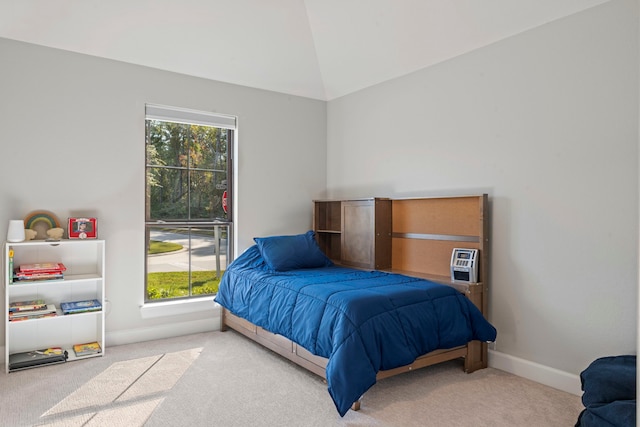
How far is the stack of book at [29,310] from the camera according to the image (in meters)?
3.27

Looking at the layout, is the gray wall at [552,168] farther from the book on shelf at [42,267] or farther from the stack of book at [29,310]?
the stack of book at [29,310]

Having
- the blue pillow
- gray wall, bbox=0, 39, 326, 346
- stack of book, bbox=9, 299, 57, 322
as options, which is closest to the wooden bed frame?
the blue pillow

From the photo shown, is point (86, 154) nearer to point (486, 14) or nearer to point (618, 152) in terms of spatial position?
point (486, 14)

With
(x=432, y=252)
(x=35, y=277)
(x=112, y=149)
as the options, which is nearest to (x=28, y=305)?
(x=35, y=277)

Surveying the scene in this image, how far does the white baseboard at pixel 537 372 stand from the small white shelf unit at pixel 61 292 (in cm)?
312

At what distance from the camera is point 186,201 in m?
4.30

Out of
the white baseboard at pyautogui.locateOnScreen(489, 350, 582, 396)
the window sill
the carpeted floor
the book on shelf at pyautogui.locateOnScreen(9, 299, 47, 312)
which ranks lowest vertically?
the carpeted floor

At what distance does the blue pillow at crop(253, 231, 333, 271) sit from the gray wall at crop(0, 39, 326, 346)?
0.48 metres

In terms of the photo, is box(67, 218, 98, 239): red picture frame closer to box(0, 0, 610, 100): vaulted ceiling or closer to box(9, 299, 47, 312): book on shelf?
box(9, 299, 47, 312): book on shelf

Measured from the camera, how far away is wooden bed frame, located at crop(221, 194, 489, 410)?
3.14 metres

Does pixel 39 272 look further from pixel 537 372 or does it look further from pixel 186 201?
pixel 537 372

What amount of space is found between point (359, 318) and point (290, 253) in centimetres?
159

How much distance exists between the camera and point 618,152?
273 cm

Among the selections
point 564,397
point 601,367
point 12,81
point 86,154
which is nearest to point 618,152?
point 601,367
